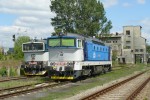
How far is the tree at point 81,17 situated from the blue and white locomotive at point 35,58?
33.9 metres

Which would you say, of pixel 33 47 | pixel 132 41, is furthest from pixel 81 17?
pixel 132 41

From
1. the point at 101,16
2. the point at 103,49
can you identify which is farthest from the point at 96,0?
the point at 103,49

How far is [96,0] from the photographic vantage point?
70.9 meters

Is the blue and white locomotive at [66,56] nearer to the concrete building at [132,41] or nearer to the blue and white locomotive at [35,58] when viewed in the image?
the blue and white locomotive at [35,58]

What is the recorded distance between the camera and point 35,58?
3262 centimetres

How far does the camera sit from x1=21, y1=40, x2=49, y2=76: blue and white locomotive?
3206cm

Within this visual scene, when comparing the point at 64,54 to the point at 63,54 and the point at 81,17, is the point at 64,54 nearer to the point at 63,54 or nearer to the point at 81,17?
the point at 63,54

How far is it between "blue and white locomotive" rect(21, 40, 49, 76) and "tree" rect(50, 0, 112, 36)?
33909 mm

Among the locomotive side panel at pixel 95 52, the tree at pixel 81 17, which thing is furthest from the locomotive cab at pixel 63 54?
the tree at pixel 81 17

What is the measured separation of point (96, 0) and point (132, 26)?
62725 mm

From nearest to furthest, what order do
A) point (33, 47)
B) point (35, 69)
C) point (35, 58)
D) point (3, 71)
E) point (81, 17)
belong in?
point (35, 69) → point (35, 58) → point (33, 47) → point (3, 71) → point (81, 17)

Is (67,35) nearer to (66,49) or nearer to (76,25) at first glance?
(66,49)

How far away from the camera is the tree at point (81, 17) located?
66875 mm

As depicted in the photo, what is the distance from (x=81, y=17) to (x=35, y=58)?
36.4m
